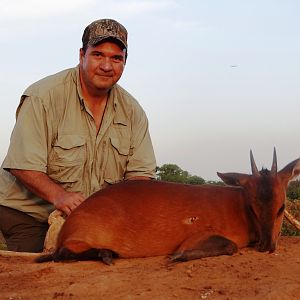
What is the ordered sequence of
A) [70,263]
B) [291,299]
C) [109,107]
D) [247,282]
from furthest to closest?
[109,107]
[70,263]
[247,282]
[291,299]

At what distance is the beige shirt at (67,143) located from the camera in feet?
24.2

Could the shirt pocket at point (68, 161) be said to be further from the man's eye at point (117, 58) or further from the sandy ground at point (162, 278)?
the sandy ground at point (162, 278)

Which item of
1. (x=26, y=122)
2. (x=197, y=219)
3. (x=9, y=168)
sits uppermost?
(x=26, y=122)

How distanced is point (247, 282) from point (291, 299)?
0.52 meters

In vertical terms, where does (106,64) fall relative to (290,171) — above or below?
above

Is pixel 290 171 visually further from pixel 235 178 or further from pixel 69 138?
pixel 69 138

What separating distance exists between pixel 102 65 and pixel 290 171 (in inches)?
101

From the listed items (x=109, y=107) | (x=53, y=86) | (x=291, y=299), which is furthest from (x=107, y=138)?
(x=291, y=299)

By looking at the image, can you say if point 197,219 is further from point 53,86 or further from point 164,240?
point 53,86

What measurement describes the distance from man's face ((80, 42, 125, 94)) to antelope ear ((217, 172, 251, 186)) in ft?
6.14

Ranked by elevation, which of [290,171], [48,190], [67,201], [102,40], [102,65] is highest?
[102,40]

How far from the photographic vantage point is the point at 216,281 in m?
4.77

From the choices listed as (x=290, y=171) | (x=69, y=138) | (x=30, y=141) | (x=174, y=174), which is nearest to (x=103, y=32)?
(x=69, y=138)

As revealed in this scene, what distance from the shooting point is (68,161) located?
7574 mm
